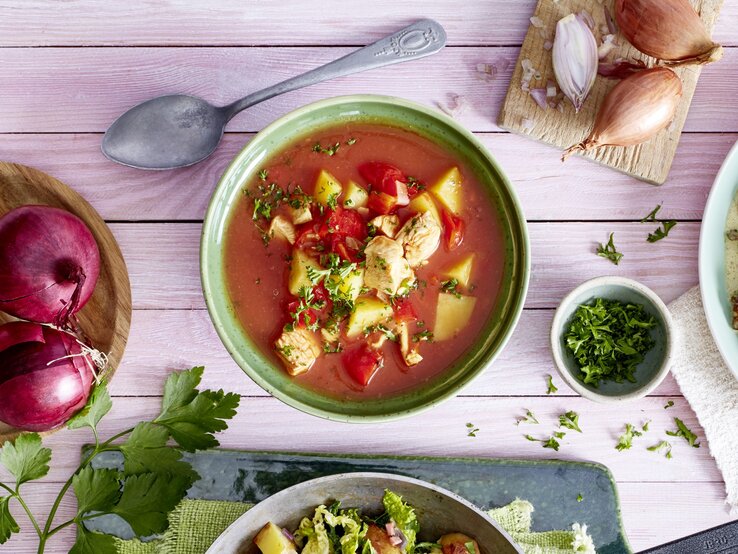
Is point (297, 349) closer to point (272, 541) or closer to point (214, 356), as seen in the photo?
point (214, 356)

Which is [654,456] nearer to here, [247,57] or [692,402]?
[692,402]

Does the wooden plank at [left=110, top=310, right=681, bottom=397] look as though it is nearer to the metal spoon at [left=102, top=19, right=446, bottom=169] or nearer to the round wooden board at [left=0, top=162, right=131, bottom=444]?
the round wooden board at [left=0, top=162, right=131, bottom=444]

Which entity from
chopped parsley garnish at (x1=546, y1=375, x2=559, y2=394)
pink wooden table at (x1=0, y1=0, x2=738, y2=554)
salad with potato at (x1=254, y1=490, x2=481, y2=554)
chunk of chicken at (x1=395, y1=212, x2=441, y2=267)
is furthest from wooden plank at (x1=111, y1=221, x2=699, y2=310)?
salad with potato at (x1=254, y1=490, x2=481, y2=554)

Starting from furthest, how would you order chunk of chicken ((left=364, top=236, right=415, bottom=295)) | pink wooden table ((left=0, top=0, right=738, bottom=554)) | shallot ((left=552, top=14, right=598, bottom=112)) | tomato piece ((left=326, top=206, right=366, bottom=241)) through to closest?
pink wooden table ((left=0, top=0, right=738, bottom=554)) → shallot ((left=552, top=14, right=598, bottom=112)) → tomato piece ((left=326, top=206, right=366, bottom=241)) → chunk of chicken ((left=364, top=236, right=415, bottom=295))

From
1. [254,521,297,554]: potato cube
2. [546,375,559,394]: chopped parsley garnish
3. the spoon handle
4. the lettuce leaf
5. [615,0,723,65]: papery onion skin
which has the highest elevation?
[615,0,723,65]: papery onion skin

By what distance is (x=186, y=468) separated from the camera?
7.28ft

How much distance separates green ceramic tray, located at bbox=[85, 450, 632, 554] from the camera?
92.7 inches

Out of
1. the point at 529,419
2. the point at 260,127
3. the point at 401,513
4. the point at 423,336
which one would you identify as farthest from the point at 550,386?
the point at 260,127

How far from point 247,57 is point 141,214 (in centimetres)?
61

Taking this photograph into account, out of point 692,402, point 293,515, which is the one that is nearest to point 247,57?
point 293,515

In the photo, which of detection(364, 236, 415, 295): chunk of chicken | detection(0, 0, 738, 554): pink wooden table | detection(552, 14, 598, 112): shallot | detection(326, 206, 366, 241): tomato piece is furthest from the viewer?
detection(0, 0, 738, 554): pink wooden table

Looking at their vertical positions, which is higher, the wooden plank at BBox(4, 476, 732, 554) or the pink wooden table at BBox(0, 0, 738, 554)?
the pink wooden table at BBox(0, 0, 738, 554)

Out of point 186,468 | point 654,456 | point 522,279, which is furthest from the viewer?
point 654,456

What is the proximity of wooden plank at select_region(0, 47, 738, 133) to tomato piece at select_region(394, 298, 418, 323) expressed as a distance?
2.07ft
